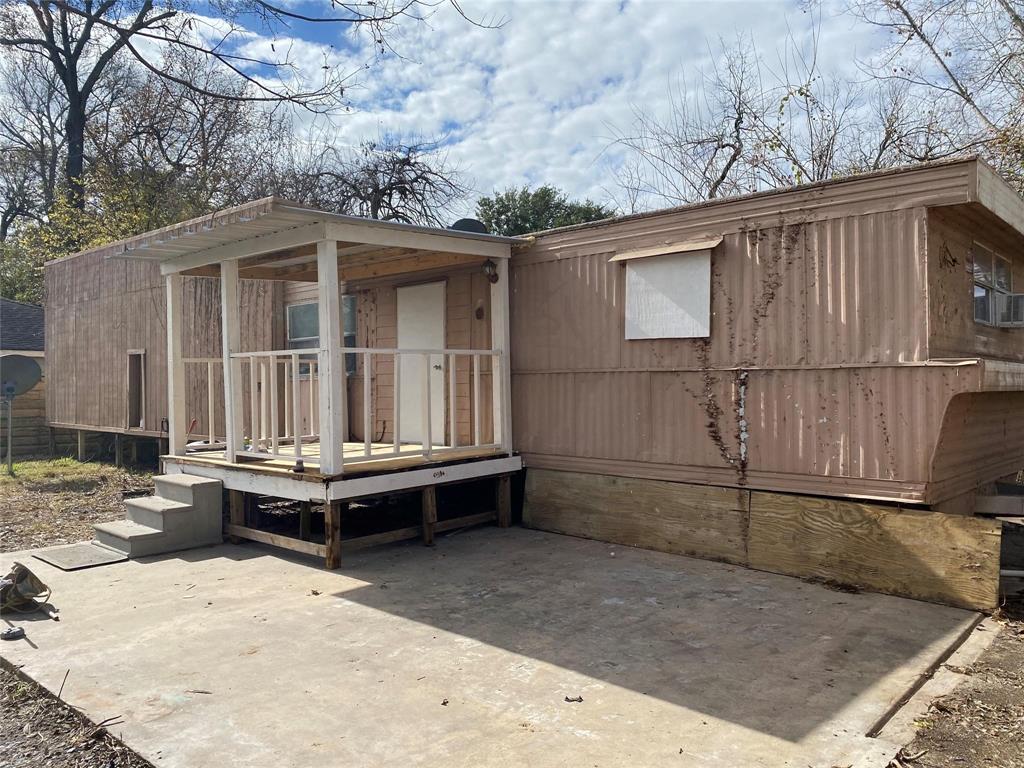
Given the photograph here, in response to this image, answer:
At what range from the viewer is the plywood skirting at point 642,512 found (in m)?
5.72

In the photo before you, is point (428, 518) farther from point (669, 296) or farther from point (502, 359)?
point (669, 296)

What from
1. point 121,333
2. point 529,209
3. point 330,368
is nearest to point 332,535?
point 330,368

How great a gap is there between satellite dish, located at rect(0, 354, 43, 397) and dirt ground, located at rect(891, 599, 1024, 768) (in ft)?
41.9

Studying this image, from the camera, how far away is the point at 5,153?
22.1 metres

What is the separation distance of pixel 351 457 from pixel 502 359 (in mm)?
1681

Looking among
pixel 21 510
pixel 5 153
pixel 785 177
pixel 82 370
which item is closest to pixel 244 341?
pixel 21 510

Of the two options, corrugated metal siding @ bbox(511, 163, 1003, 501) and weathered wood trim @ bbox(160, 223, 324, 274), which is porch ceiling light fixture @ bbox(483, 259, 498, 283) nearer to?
corrugated metal siding @ bbox(511, 163, 1003, 501)

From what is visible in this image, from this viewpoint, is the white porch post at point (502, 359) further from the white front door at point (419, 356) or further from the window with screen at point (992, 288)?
the window with screen at point (992, 288)

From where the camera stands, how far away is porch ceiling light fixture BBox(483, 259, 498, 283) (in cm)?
705

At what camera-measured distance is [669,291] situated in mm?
6039

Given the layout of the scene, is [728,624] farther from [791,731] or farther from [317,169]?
[317,169]

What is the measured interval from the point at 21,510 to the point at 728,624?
7881mm

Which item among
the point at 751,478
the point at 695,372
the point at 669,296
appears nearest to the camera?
the point at 751,478

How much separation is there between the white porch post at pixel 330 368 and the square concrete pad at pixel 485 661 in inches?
36.5
